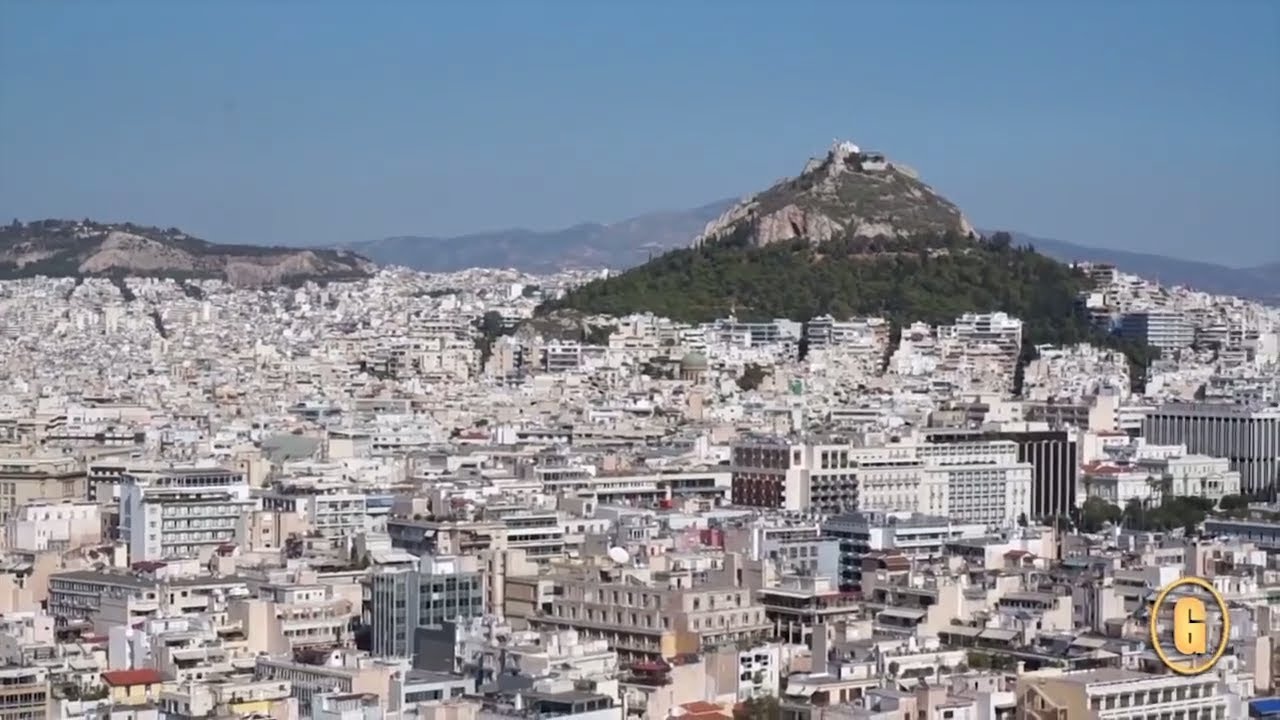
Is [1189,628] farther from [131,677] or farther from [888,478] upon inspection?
[888,478]

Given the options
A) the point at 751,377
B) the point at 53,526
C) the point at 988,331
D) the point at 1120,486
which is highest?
the point at 988,331

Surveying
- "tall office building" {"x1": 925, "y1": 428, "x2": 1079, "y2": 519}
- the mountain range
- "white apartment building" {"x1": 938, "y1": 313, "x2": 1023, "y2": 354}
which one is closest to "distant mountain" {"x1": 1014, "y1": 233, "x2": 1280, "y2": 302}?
the mountain range

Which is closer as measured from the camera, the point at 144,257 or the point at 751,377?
the point at 751,377

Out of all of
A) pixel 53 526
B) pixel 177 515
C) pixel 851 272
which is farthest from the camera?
pixel 851 272

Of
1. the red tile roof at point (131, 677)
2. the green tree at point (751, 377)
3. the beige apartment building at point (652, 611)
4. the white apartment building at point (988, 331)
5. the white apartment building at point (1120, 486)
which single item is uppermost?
the white apartment building at point (988, 331)

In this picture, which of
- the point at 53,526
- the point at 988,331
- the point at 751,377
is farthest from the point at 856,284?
the point at 53,526

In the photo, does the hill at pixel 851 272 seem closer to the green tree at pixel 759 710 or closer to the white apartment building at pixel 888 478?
the white apartment building at pixel 888 478

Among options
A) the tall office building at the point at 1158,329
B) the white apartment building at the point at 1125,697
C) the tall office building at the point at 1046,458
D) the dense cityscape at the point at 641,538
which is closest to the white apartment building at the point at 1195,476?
the dense cityscape at the point at 641,538
